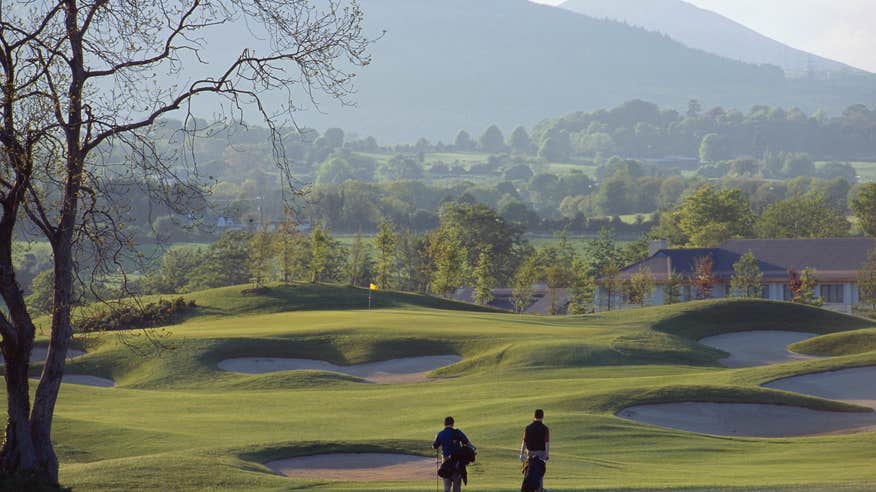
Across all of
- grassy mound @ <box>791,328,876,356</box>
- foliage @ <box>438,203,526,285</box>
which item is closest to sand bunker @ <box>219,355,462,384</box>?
grassy mound @ <box>791,328,876,356</box>

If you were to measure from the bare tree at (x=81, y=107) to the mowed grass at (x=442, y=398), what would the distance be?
2.15 m

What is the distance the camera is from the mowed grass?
93.5 ft

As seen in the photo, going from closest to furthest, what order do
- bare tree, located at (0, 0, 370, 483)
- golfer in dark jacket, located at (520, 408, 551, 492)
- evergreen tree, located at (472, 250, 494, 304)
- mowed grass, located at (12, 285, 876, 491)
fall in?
golfer in dark jacket, located at (520, 408, 551, 492) < bare tree, located at (0, 0, 370, 483) < mowed grass, located at (12, 285, 876, 491) < evergreen tree, located at (472, 250, 494, 304)

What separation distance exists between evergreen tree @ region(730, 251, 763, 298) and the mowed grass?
3768 cm

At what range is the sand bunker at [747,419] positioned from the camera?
4088 cm

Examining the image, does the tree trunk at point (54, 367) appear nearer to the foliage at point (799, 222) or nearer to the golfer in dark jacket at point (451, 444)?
the golfer in dark jacket at point (451, 444)

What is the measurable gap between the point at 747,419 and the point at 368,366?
22.3 metres

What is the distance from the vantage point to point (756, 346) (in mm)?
67312

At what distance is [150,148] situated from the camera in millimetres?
23688

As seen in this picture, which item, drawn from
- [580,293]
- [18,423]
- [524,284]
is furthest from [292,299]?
[18,423]

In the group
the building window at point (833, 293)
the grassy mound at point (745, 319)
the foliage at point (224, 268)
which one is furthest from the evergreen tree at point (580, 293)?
the grassy mound at point (745, 319)

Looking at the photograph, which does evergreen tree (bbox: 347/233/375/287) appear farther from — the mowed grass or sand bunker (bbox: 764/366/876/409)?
sand bunker (bbox: 764/366/876/409)

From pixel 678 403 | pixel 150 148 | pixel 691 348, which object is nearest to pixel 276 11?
pixel 150 148

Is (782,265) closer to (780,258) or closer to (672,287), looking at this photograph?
(780,258)
